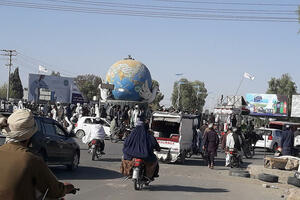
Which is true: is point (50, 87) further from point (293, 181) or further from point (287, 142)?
point (293, 181)

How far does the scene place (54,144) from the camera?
1291cm

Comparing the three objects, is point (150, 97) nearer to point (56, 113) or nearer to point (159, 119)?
point (56, 113)

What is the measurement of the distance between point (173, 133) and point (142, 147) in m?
9.66

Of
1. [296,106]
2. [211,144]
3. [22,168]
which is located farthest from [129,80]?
[22,168]

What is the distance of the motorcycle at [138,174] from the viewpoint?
10719mm

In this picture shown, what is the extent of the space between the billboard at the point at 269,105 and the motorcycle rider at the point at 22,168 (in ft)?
223

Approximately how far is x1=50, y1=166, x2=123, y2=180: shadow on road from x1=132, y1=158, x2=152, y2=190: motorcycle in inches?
79.5

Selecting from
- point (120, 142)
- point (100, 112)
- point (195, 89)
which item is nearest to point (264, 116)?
point (195, 89)

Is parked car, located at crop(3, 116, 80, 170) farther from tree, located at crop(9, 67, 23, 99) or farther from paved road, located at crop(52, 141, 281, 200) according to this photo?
tree, located at crop(9, 67, 23, 99)

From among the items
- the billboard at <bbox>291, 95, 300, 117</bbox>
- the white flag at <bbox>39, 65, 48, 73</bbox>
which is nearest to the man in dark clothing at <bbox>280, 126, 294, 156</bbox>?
the billboard at <bbox>291, 95, 300, 117</bbox>

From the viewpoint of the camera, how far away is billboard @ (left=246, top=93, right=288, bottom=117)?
6881cm

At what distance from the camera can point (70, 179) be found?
12.1 metres

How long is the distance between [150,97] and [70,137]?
41.9m

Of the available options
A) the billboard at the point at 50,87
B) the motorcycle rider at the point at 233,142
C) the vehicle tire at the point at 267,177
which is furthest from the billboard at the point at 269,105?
the vehicle tire at the point at 267,177
